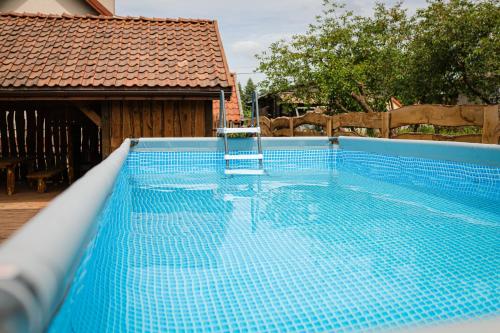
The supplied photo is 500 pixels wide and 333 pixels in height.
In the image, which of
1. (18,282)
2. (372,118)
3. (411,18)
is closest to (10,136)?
(372,118)

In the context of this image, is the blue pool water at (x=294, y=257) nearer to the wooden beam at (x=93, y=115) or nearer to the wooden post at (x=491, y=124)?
the wooden post at (x=491, y=124)

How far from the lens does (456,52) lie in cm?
1378

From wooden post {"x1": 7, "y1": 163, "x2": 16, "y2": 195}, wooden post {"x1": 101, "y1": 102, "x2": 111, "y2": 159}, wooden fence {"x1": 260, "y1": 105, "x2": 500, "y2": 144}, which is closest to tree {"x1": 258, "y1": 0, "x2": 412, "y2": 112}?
wooden fence {"x1": 260, "y1": 105, "x2": 500, "y2": 144}

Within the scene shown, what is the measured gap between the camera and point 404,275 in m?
2.85

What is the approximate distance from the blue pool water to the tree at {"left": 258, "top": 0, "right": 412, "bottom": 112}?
11.1m

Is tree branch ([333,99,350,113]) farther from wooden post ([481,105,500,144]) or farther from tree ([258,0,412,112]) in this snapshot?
wooden post ([481,105,500,144])

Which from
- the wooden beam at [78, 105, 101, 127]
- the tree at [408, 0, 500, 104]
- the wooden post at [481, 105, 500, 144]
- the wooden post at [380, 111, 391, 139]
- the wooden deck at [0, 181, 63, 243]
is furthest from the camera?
the tree at [408, 0, 500, 104]

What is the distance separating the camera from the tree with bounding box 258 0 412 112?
54.9 ft

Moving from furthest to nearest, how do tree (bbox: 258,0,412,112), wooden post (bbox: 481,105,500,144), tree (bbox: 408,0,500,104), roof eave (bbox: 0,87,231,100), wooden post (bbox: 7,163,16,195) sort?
tree (bbox: 258,0,412,112) → tree (bbox: 408,0,500,104) → wooden post (bbox: 7,163,16,195) → roof eave (bbox: 0,87,231,100) → wooden post (bbox: 481,105,500,144)

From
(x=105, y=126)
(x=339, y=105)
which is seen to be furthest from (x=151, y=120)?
(x=339, y=105)

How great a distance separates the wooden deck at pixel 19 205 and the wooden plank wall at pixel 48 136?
86 cm

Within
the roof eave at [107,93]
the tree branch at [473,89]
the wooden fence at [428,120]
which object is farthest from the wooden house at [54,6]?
the tree branch at [473,89]

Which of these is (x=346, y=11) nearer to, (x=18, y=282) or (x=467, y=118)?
(x=467, y=118)

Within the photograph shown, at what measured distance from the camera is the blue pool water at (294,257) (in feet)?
7.38
